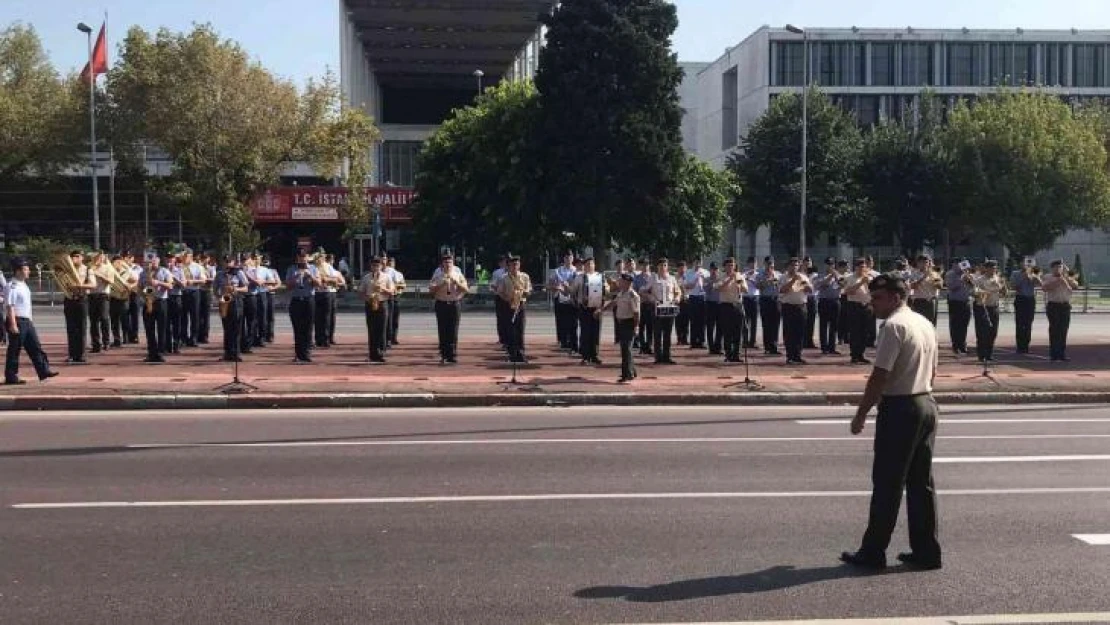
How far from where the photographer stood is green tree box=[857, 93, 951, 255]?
58.8 meters

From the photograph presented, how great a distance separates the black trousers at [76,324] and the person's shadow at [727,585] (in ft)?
48.9

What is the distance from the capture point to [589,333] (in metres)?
19.5

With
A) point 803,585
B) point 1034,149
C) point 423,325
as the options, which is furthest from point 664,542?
point 1034,149

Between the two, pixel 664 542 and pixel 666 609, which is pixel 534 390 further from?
pixel 666 609

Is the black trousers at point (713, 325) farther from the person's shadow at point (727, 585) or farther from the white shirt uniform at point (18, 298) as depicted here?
the person's shadow at point (727, 585)

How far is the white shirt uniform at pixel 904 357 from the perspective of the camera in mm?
6598

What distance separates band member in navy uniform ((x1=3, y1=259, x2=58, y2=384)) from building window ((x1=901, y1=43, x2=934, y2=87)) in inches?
2687

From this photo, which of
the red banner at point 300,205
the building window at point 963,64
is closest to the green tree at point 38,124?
the red banner at point 300,205

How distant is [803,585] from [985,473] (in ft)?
13.7

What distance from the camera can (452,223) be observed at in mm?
44844

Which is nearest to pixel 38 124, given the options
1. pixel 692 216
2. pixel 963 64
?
pixel 692 216

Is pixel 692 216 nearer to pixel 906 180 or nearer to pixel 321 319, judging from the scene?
pixel 906 180

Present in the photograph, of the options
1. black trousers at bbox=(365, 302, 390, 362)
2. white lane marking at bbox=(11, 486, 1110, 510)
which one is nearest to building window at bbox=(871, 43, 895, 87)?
black trousers at bbox=(365, 302, 390, 362)

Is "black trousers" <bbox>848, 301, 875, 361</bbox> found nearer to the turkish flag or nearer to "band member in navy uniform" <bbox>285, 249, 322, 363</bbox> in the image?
"band member in navy uniform" <bbox>285, 249, 322, 363</bbox>
